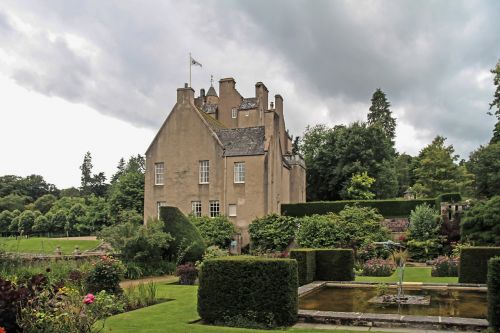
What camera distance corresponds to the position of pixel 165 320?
9711mm

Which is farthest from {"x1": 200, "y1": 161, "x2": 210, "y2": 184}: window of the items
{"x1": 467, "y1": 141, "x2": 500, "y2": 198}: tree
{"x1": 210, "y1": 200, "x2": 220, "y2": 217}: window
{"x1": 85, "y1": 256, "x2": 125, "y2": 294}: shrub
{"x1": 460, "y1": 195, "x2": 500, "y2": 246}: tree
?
{"x1": 467, "y1": 141, "x2": 500, "y2": 198}: tree

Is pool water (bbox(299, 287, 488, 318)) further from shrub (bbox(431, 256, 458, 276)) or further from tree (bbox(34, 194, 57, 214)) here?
tree (bbox(34, 194, 57, 214))

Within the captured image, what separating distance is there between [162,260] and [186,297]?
888 cm

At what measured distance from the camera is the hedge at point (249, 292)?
9.28 m

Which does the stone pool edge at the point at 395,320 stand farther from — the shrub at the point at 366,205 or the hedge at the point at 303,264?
the shrub at the point at 366,205

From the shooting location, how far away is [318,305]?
448 inches

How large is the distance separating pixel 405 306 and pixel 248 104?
31226 millimetres

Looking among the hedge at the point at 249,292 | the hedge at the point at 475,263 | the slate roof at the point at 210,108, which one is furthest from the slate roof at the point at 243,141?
the hedge at the point at 249,292

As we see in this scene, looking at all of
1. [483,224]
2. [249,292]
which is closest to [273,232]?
[483,224]

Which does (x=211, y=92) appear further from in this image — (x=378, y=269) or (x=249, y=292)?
(x=249, y=292)

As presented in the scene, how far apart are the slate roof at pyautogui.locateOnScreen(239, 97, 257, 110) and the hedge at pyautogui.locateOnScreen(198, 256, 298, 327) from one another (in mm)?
30853

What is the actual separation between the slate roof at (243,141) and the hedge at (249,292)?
23.9 metres

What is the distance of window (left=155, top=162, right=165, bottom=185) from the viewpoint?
36750 millimetres

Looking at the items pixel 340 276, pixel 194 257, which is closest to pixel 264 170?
pixel 194 257
